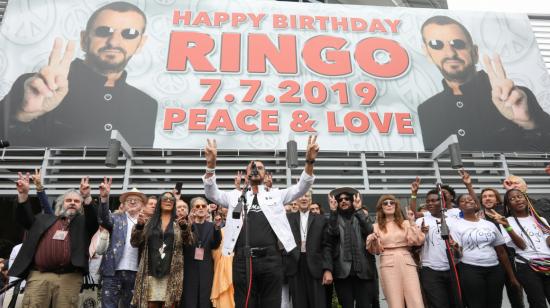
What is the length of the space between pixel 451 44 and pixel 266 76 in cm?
413

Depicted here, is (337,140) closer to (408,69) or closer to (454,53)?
(408,69)

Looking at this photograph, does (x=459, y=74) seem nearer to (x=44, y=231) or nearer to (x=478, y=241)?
(x=478, y=241)

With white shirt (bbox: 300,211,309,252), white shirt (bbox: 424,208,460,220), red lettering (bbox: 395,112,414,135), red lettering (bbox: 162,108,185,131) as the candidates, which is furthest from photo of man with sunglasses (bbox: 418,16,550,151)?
red lettering (bbox: 162,108,185,131)

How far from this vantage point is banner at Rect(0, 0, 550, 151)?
7098 mm

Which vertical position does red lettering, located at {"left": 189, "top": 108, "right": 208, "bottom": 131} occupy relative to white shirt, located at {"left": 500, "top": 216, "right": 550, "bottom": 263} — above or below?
above

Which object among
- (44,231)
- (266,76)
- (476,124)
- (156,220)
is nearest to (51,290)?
(44,231)

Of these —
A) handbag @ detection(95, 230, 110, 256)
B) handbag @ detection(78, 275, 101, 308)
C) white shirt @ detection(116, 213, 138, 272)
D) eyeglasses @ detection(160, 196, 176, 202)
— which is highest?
eyeglasses @ detection(160, 196, 176, 202)

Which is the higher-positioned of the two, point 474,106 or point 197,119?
point 474,106

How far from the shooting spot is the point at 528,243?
12.5ft

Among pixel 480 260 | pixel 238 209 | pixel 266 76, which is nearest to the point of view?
pixel 238 209

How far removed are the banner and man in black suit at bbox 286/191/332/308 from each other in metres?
2.98

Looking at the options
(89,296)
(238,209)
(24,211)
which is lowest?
(89,296)

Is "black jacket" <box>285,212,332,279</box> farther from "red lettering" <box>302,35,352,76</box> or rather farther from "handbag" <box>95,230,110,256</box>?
"red lettering" <box>302,35,352,76</box>

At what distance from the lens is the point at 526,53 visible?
848 cm
